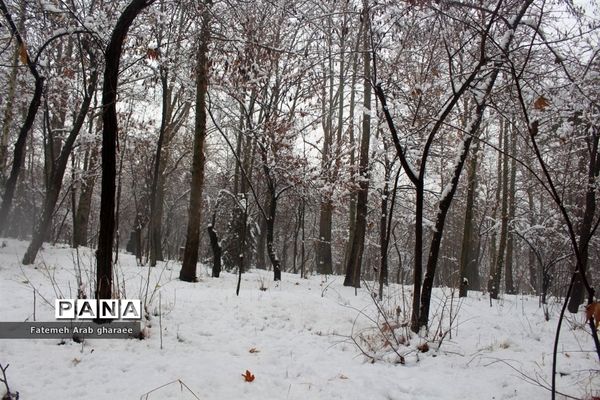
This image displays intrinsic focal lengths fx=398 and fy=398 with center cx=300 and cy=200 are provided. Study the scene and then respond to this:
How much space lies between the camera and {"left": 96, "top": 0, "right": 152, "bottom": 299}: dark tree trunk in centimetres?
371

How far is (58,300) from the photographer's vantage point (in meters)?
3.98

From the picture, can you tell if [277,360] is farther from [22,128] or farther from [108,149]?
[22,128]

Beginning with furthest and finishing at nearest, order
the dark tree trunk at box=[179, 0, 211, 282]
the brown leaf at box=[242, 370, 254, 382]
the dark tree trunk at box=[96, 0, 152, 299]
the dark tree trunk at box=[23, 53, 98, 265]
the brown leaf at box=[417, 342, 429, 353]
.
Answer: the dark tree trunk at box=[23, 53, 98, 265]
the dark tree trunk at box=[179, 0, 211, 282]
the brown leaf at box=[417, 342, 429, 353]
the dark tree trunk at box=[96, 0, 152, 299]
the brown leaf at box=[242, 370, 254, 382]

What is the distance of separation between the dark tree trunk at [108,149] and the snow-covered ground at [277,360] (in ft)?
1.92

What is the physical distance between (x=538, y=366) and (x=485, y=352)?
1.76 feet

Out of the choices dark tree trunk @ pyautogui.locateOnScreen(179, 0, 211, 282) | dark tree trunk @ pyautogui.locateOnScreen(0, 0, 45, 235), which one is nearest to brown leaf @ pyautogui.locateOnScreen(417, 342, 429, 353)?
dark tree trunk @ pyautogui.locateOnScreen(179, 0, 211, 282)

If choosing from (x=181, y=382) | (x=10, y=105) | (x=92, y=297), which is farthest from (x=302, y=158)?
(x=181, y=382)

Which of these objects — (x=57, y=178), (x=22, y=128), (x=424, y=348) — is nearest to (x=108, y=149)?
(x=424, y=348)

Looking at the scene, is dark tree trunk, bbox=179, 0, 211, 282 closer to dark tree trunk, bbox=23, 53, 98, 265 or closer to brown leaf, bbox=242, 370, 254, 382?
dark tree trunk, bbox=23, 53, 98, 265

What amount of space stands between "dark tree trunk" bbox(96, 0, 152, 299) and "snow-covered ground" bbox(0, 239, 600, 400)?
→ 585 mm

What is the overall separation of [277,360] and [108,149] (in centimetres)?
253

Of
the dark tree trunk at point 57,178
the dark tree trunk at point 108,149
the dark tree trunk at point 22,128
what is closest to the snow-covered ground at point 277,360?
the dark tree trunk at point 108,149

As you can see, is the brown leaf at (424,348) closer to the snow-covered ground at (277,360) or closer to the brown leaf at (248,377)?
the snow-covered ground at (277,360)

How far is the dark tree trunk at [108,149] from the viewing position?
3.71 meters
